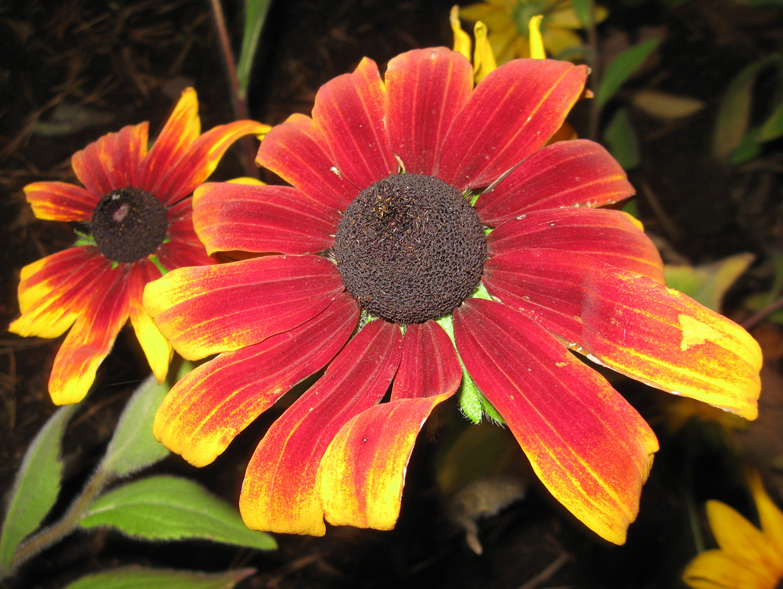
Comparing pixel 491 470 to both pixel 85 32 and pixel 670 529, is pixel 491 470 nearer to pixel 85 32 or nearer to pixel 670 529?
pixel 670 529

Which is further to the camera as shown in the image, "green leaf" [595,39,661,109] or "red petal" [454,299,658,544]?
"green leaf" [595,39,661,109]

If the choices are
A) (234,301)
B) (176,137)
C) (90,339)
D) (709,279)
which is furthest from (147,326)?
(709,279)

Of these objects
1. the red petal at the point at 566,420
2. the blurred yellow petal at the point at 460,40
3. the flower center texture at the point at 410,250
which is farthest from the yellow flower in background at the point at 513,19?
the red petal at the point at 566,420

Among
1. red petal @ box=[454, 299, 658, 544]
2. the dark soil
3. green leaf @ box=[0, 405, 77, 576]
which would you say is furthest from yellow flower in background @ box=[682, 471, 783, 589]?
green leaf @ box=[0, 405, 77, 576]

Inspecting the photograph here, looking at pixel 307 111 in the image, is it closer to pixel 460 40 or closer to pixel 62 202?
pixel 62 202

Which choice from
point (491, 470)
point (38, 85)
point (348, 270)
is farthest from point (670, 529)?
point (38, 85)

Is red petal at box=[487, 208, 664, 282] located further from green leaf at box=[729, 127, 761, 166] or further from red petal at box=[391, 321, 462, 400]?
green leaf at box=[729, 127, 761, 166]

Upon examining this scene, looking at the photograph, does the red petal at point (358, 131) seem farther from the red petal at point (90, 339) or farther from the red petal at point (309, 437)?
the red petal at point (90, 339)
